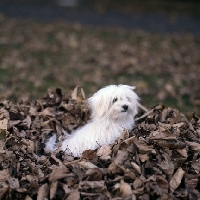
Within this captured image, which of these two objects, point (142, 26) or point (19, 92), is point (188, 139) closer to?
point (19, 92)

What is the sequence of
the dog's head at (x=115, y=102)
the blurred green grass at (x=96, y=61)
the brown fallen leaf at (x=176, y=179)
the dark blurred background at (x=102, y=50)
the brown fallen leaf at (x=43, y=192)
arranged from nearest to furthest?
1. the brown fallen leaf at (x=43, y=192)
2. the brown fallen leaf at (x=176, y=179)
3. the dog's head at (x=115, y=102)
4. the blurred green grass at (x=96, y=61)
5. the dark blurred background at (x=102, y=50)

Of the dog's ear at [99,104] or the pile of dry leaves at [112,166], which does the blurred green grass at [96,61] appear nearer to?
the dog's ear at [99,104]

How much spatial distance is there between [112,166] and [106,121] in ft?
3.50

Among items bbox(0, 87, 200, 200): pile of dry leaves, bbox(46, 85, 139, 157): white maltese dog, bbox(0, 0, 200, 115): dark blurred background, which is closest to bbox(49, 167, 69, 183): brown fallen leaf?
bbox(0, 87, 200, 200): pile of dry leaves

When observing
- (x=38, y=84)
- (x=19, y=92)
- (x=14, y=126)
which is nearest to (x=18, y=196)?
(x=14, y=126)

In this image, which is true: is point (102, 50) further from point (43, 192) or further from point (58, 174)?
point (43, 192)

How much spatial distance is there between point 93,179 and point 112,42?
34.1 feet

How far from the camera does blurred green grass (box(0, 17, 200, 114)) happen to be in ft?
30.4

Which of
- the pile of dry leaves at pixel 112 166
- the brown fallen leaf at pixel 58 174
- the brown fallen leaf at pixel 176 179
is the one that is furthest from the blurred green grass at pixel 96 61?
the brown fallen leaf at pixel 176 179

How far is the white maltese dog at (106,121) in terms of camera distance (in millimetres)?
4664

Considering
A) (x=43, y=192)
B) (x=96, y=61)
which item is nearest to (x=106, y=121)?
(x=43, y=192)

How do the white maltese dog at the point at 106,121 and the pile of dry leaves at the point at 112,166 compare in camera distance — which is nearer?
the pile of dry leaves at the point at 112,166

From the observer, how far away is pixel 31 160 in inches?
170

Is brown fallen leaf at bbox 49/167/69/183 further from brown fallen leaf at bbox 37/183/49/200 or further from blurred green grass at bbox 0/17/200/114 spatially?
blurred green grass at bbox 0/17/200/114
